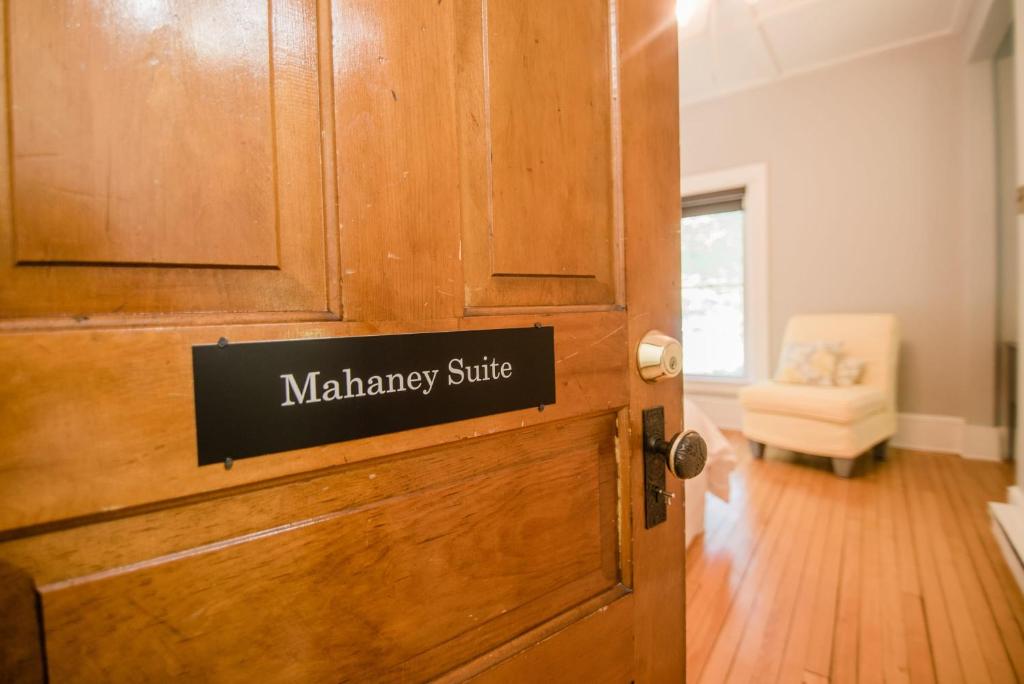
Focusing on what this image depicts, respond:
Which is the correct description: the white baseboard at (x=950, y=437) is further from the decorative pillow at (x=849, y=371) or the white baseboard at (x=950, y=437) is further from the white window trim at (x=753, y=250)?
the white window trim at (x=753, y=250)

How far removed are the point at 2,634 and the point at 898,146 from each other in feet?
15.0

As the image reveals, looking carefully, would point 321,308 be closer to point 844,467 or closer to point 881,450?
point 844,467

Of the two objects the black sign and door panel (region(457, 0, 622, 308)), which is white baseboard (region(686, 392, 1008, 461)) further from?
the black sign

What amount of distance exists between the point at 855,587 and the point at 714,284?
2890mm

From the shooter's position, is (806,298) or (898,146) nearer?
(898,146)

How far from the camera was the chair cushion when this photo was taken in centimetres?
272

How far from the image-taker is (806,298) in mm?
3645

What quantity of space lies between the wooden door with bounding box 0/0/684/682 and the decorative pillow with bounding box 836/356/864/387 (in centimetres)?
314

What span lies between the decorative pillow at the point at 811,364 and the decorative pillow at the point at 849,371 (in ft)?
0.10

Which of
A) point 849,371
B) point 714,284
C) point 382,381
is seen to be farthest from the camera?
point 714,284

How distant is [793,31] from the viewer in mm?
3098

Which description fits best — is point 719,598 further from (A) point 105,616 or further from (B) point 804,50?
(B) point 804,50

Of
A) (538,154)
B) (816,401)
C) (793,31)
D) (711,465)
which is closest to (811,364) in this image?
(816,401)

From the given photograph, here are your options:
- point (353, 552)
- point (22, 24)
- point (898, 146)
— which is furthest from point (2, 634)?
point (898, 146)
